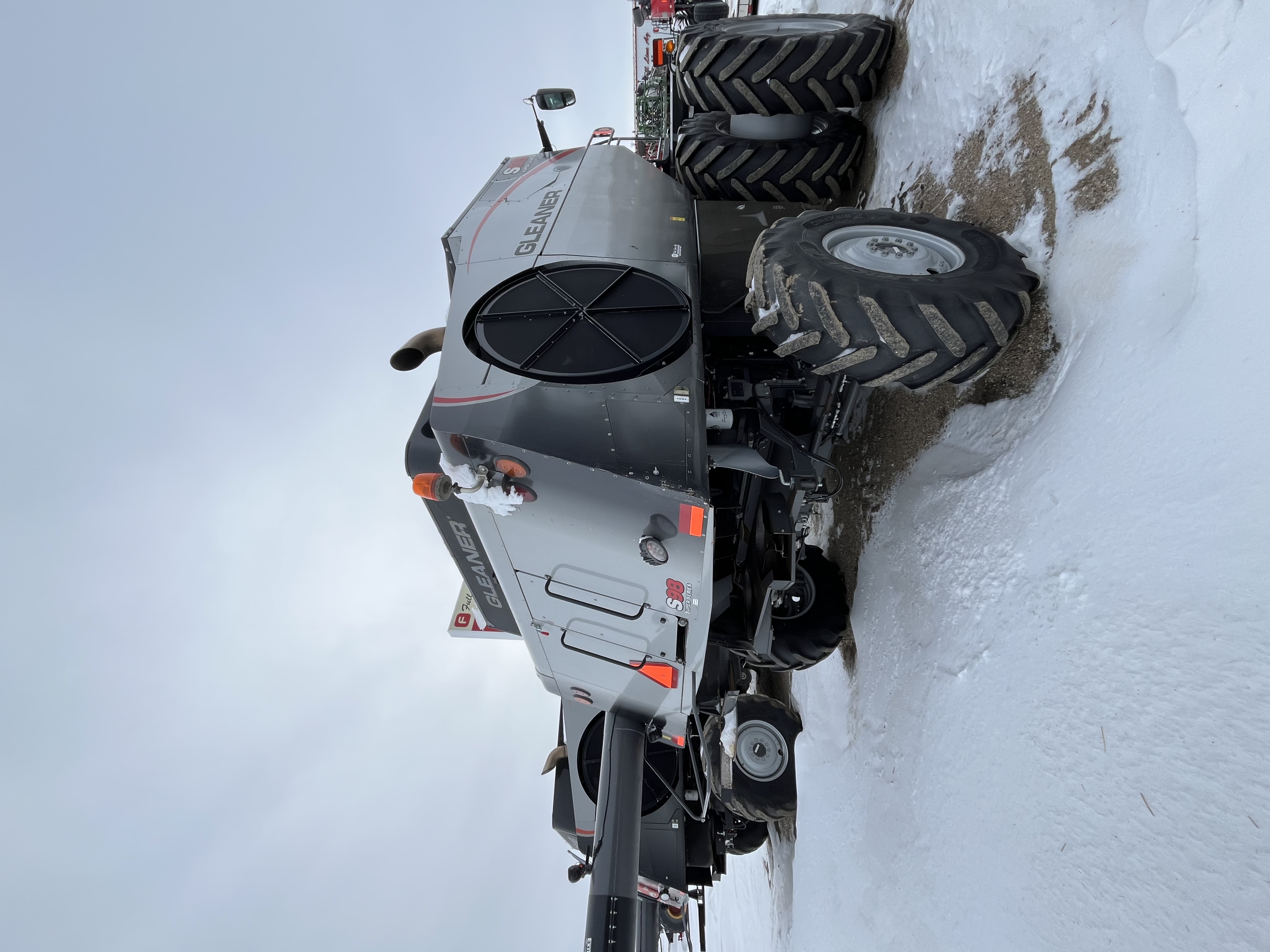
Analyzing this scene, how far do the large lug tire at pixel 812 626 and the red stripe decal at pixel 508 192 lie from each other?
272 centimetres

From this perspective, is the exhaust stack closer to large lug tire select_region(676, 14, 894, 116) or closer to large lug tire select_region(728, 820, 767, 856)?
large lug tire select_region(676, 14, 894, 116)

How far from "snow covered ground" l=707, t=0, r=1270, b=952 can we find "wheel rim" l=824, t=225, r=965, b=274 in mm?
332

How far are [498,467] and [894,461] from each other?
216 centimetres

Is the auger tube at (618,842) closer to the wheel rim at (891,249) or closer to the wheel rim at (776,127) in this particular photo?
the wheel rim at (891,249)

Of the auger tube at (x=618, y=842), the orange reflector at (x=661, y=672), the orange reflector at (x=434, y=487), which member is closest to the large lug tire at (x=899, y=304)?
the orange reflector at (x=434, y=487)

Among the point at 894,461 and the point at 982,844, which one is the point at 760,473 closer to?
the point at 894,461

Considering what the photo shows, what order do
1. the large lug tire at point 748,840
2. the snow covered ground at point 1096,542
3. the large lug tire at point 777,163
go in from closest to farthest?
1. the snow covered ground at point 1096,542
2. the large lug tire at point 777,163
3. the large lug tire at point 748,840

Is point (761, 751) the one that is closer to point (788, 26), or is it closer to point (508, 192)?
point (508, 192)

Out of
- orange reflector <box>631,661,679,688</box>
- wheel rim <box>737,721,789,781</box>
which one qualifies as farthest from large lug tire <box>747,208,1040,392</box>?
wheel rim <box>737,721,789,781</box>

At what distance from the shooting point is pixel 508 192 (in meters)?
4.22

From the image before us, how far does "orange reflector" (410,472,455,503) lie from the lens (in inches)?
102

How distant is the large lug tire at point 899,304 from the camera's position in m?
2.35

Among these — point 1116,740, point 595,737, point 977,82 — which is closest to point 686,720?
point 595,737

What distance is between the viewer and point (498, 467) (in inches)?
110
